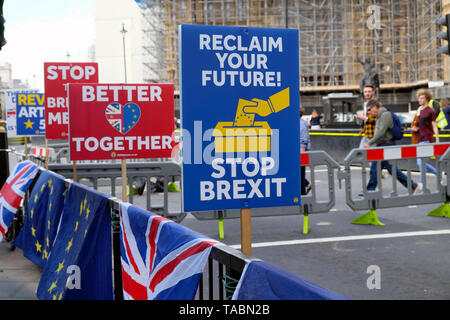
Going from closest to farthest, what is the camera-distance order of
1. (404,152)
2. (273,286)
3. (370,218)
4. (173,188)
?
(273,286)
(370,218)
(404,152)
(173,188)

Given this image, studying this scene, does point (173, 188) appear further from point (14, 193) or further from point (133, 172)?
point (14, 193)

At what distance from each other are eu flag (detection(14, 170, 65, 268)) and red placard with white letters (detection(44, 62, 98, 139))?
2.40m

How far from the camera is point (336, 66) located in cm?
6794

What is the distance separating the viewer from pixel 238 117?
373 centimetres

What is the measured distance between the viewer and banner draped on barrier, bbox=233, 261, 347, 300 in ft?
6.98

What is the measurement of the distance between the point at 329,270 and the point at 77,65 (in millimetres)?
5332

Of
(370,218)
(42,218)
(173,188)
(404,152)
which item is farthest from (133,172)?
(173,188)

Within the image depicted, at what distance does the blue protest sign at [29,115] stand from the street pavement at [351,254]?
610cm

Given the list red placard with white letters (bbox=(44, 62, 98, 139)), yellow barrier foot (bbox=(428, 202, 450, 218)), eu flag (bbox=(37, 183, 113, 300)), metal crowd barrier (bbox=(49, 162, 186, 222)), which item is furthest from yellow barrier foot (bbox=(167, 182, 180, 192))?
eu flag (bbox=(37, 183, 113, 300))

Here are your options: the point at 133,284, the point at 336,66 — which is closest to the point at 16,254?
the point at 133,284

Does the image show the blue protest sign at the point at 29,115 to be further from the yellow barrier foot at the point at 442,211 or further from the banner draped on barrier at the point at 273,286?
the banner draped on barrier at the point at 273,286

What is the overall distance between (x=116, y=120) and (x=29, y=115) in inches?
330

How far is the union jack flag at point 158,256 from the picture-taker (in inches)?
117
